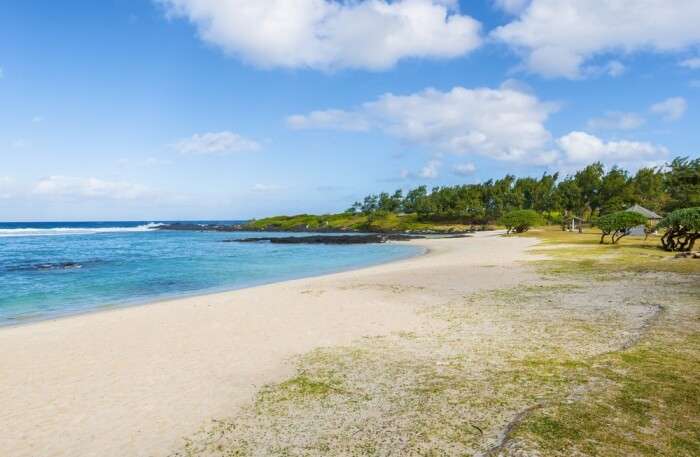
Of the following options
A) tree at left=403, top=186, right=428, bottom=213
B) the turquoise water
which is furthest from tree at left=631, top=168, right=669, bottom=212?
the turquoise water

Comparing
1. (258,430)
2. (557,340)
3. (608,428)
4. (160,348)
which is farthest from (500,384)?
(160,348)

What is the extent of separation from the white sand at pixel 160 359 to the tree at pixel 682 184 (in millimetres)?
78736

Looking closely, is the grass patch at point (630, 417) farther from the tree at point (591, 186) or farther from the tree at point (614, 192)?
the tree at point (591, 186)

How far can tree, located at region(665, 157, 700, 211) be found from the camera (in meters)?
77.1

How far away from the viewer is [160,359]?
11.2 meters

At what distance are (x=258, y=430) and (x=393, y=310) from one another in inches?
388

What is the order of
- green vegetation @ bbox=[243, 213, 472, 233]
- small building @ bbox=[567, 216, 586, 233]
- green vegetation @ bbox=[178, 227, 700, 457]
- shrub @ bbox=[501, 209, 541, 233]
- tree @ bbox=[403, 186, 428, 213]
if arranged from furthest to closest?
tree @ bbox=[403, 186, 428, 213], green vegetation @ bbox=[243, 213, 472, 233], shrub @ bbox=[501, 209, 541, 233], small building @ bbox=[567, 216, 586, 233], green vegetation @ bbox=[178, 227, 700, 457]

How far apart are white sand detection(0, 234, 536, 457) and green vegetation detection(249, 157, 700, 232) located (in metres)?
81.6

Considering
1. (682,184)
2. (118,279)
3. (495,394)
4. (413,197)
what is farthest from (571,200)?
(495,394)

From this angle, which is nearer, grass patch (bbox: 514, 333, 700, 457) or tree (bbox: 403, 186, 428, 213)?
grass patch (bbox: 514, 333, 700, 457)

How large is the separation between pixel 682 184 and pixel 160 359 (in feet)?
374

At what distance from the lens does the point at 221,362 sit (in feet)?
35.5

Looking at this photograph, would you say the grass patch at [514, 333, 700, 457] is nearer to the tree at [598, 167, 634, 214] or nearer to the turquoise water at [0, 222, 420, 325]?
the turquoise water at [0, 222, 420, 325]

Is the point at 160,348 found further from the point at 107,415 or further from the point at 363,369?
the point at 363,369
